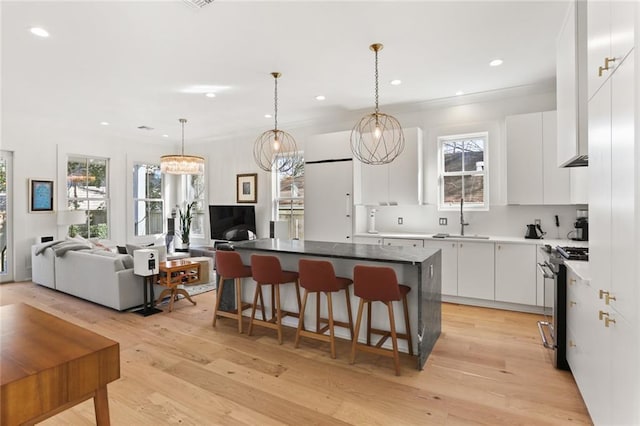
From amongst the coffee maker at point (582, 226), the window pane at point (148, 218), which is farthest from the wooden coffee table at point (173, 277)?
the coffee maker at point (582, 226)

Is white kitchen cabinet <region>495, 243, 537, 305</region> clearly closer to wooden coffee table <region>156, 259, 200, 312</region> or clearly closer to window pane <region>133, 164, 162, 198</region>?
wooden coffee table <region>156, 259, 200, 312</region>

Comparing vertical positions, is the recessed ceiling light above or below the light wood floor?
above

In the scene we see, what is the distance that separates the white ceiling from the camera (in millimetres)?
2738

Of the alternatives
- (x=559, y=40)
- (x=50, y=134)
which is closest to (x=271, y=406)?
(x=559, y=40)

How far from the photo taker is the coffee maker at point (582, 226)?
159 inches

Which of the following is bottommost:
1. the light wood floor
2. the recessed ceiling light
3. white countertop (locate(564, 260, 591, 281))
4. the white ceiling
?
the light wood floor

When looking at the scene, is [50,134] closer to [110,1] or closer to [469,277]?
[110,1]

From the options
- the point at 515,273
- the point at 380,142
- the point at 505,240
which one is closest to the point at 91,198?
the point at 380,142

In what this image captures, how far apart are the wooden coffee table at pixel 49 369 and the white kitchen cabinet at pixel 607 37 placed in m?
2.31

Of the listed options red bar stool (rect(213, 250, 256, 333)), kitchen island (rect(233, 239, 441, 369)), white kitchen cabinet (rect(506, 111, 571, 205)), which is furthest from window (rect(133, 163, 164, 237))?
white kitchen cabinet (rect(506, 111, 571, 205))

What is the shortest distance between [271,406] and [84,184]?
6598 mm

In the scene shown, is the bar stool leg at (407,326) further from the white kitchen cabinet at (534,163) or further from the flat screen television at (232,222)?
the flat screen television at (232,222)

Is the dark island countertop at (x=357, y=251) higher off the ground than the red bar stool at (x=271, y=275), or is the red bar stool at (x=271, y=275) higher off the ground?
the dark island countertop at (x=357, y=251)

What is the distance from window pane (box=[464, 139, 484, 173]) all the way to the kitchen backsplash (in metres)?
0.65
